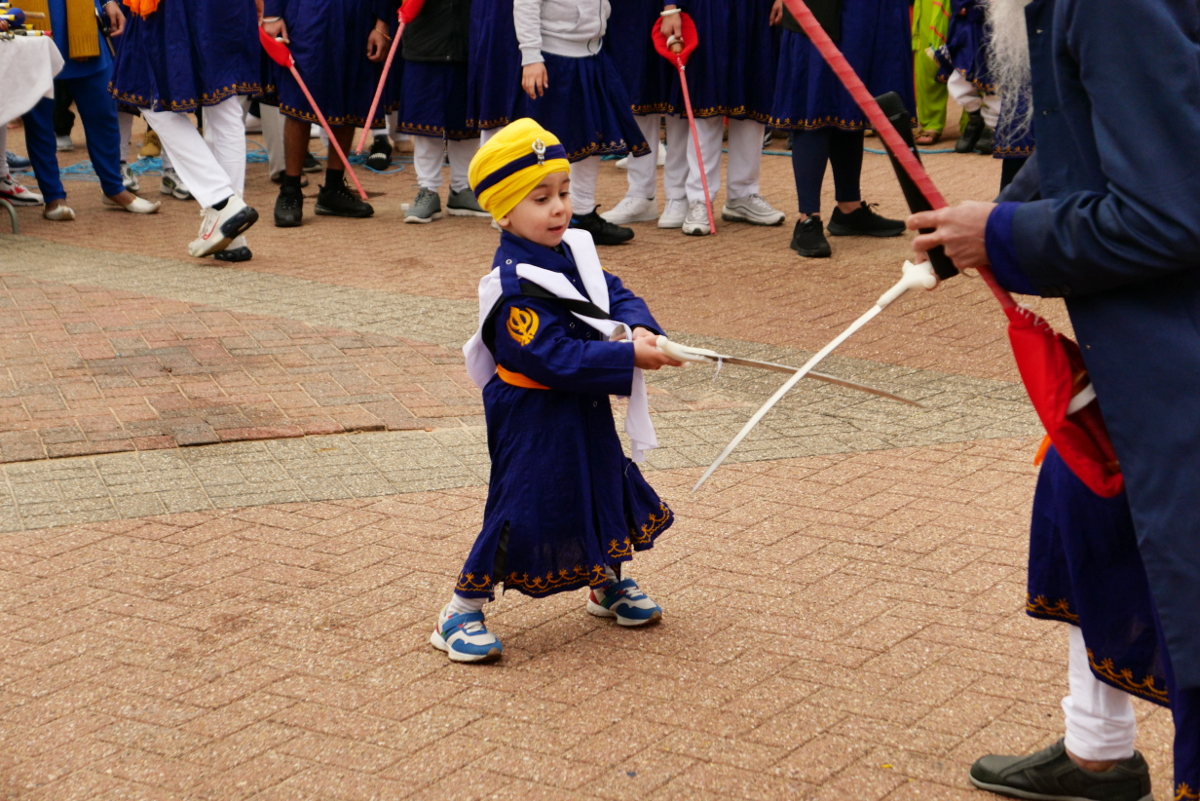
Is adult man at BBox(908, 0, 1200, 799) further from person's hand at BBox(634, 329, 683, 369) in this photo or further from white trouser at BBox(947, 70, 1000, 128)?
white trouser at BBox(947, 70, 1000, 128)

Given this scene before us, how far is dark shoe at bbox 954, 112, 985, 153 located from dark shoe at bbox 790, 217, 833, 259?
4289mm

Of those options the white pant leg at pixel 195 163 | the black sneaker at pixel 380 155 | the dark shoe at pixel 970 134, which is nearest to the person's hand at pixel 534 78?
the white pant leg at pixel 195 163

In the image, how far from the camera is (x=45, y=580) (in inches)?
146

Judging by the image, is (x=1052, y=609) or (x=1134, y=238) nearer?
(x=1134, y=238)

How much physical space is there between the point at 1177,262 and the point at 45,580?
3.12 metres

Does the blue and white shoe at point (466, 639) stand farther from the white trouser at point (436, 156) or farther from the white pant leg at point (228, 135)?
the white trouser at point (436, 156)

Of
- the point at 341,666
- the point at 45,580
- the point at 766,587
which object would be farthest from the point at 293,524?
the point at 766,587

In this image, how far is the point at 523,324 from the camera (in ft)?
10.1

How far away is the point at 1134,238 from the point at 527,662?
1.94 metres

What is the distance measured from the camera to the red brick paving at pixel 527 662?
277 cm

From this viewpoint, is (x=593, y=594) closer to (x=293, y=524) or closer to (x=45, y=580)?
(x=293, y=524)

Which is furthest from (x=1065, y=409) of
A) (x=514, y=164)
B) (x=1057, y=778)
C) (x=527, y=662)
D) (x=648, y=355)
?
(x=527, y=662)

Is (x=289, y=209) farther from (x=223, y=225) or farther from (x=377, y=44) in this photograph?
(x=223, y=225)

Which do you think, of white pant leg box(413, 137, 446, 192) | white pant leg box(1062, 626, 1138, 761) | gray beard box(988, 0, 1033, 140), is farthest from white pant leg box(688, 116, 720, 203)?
white pant leg box(1062, 626, 1138, 761)
